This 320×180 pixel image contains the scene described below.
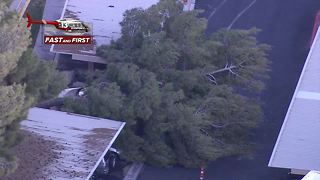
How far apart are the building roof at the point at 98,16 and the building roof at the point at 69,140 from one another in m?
5.36

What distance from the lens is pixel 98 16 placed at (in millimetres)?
28094

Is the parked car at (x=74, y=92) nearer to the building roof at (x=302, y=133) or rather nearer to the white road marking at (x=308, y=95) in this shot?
the building roof at (x=302, y=133)

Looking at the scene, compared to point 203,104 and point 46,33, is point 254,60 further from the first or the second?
point 46,33

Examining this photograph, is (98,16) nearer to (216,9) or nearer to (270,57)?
(216,9)

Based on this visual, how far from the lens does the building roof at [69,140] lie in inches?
742

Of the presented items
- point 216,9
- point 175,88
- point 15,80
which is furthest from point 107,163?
point 216,9

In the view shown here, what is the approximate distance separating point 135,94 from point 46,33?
231 inches

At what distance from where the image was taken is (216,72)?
24906 mm

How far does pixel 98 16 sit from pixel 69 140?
9.06m

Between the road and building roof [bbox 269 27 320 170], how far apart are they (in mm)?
2477

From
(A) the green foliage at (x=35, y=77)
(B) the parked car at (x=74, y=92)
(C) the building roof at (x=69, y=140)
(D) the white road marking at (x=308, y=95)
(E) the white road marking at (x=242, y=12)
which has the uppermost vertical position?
(E) the white road marking at (x=242, y=12)

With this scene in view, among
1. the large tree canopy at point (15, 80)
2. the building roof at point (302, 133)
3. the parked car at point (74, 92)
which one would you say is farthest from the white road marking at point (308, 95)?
the large tree canopy at point (15, 80)

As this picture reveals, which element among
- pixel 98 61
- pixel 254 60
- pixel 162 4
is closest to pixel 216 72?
pixel 254 60

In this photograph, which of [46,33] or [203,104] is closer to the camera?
[203,104]
